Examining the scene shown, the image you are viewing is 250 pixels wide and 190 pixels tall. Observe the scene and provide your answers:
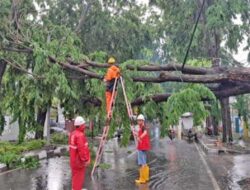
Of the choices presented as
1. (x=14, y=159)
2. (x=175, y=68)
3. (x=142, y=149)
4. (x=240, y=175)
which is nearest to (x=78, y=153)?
(x=142, y=149)

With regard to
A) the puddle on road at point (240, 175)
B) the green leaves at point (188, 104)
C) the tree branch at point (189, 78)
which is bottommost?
the puddle on road at point (240, 175)

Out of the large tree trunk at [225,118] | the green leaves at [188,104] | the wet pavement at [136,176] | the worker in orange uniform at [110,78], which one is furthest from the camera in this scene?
the large tree trunk at [225,118]

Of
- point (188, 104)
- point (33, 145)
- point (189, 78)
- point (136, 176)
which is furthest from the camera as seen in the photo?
point (33, 145)

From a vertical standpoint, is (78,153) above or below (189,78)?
below

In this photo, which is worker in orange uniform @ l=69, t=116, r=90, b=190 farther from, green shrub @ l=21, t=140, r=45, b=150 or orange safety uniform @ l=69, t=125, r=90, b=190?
green shrub @ l=21, t=140, r=45, b=150

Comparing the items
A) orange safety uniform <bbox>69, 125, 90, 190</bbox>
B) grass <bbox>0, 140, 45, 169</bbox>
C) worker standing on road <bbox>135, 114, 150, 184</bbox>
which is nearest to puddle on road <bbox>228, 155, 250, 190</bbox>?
worker standing on road <bbox>135, 114, 150, 184</bbox>

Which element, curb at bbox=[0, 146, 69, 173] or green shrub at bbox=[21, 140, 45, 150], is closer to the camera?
curb at bbox=[0, 146, 69, 173]

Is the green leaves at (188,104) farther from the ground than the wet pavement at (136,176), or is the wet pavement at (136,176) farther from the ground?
the green leaves at (188,104)

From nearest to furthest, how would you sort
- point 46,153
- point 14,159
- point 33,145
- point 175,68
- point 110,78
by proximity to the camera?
point 110,78 < point 175,68 < point 14,159 < point 46,153 < point 33,145

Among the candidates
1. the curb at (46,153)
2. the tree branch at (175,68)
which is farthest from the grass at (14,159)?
the tree branch at (175,68)

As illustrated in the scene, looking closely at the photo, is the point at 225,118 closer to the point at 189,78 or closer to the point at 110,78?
the point at 189,78

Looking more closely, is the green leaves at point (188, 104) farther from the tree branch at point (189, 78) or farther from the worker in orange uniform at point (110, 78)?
the worker in orange uniform at point (110, 78)

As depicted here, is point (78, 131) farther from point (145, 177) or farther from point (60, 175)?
point (60, 175)

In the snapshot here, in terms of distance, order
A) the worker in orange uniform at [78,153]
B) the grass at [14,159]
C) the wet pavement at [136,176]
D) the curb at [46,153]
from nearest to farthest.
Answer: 1. the worker in orange uniform at [78,153]
2. the wet pavement at [136,176]
3. the grass at [14,159]
4. the curb at [46,153]
